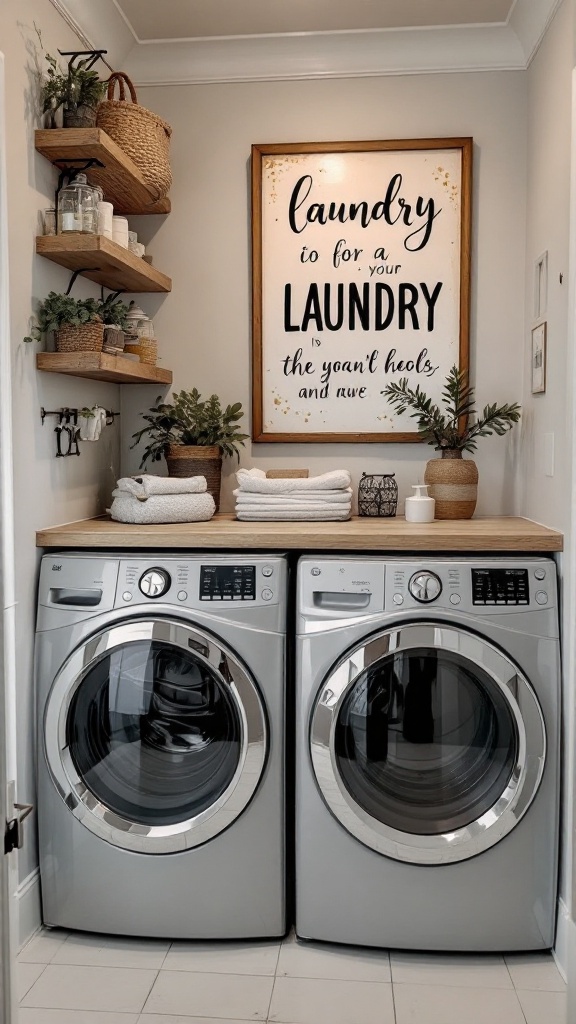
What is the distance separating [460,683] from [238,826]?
2.15 feet

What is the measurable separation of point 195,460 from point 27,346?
71 centimetres

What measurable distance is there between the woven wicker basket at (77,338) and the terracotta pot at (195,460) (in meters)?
0.55

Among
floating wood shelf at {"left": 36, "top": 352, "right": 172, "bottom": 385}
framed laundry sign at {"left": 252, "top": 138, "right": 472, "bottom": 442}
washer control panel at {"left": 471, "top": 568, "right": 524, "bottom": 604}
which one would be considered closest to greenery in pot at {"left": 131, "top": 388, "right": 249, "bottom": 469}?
framed laundry sign at {"left": 252, "top": 138, "right": 472, "bottom": 442}

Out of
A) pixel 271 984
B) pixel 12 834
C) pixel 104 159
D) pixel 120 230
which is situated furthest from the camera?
pixel 120 230

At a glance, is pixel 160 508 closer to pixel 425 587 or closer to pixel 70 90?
pixel 425 587

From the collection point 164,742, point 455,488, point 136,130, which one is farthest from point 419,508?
point 136,130

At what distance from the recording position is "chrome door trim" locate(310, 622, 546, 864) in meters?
2.03

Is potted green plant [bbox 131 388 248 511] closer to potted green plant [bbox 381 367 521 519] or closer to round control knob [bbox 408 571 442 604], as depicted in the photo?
potted green plant [bbox 381 367 521 519]

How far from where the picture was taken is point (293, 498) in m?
→ 2.41

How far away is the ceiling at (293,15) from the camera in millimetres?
2465

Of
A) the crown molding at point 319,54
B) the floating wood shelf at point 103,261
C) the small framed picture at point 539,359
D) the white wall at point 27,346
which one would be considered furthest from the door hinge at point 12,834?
the crown molding at point 319,54

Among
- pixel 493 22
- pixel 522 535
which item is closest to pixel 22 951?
pixel 522 535

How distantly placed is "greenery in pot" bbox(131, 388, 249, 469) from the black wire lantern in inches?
17.7

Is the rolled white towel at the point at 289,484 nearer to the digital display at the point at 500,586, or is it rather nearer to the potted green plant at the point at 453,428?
the potted green plant at the point at 453,428
